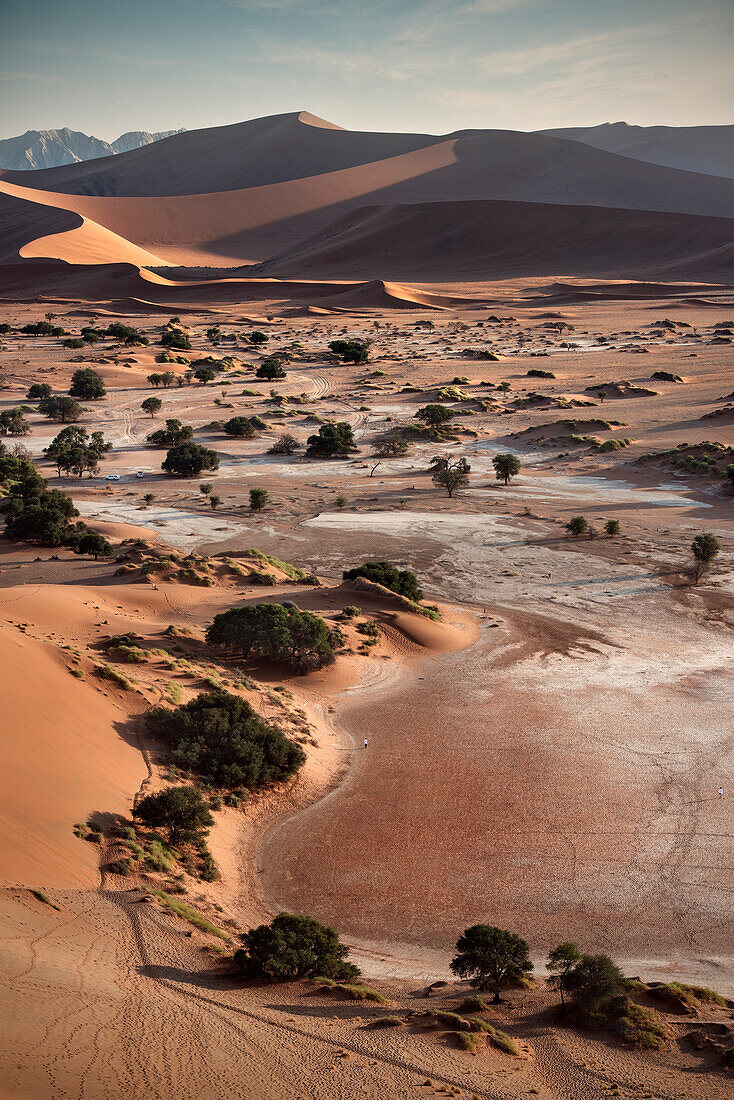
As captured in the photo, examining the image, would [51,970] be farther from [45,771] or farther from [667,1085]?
[667,1085]

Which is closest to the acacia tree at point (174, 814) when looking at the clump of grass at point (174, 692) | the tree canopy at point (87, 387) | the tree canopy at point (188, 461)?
the clump of grass at point (174, 692)

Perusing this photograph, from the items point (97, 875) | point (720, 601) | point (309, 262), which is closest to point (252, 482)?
point (720, 601)

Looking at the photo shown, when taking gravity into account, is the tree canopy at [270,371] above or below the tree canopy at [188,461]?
above

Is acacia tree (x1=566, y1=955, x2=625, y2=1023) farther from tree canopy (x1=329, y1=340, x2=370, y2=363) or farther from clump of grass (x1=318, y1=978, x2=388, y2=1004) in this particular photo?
tree canopy (x1=329, y1=340, x2=370, y2=363)

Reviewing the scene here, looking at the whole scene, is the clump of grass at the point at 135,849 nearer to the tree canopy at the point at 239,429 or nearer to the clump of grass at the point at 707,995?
the clump of grass at the point at 707,995

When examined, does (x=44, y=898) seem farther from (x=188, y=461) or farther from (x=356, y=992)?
(x=188, y=461)

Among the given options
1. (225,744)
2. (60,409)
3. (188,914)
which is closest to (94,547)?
(225,744)
